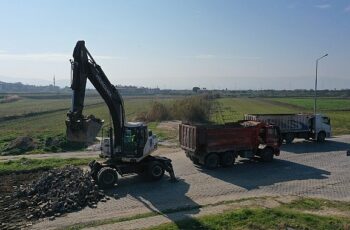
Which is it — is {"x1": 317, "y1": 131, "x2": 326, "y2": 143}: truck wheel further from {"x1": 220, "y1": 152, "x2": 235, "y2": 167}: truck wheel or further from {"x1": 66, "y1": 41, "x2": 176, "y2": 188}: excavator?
{"x1": 66, "y1": 41, "x2": 176, "y2": 188}: excavator

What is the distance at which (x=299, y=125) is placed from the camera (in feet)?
119

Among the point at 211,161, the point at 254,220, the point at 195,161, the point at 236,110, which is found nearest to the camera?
the point at 254,220

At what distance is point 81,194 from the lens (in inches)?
751

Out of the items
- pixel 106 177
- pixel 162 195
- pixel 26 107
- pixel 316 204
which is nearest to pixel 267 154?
pixel 316 204

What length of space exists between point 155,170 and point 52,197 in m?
5.54

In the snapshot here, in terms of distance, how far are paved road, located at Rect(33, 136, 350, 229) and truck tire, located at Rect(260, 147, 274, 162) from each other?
0.40m

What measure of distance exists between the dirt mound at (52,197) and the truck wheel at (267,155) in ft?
38.0

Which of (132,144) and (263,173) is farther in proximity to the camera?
(263,173)

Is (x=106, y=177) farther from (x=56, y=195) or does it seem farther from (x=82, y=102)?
(x=82, y=102)

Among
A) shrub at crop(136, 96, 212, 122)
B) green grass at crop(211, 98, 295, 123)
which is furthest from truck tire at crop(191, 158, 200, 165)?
shrub at crop(136, 96, 212, 122)

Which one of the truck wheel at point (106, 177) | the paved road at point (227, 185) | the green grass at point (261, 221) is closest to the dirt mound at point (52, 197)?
the truck wheel at point (106, 177)

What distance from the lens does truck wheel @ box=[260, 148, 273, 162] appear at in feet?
91.5

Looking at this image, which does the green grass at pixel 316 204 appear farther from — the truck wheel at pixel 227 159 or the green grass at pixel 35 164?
the green grass at pixel 35 164

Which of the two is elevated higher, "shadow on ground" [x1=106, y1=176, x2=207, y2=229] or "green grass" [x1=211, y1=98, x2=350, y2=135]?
"green grass" [x1=211, y1=98, x2=350, y2=135]
